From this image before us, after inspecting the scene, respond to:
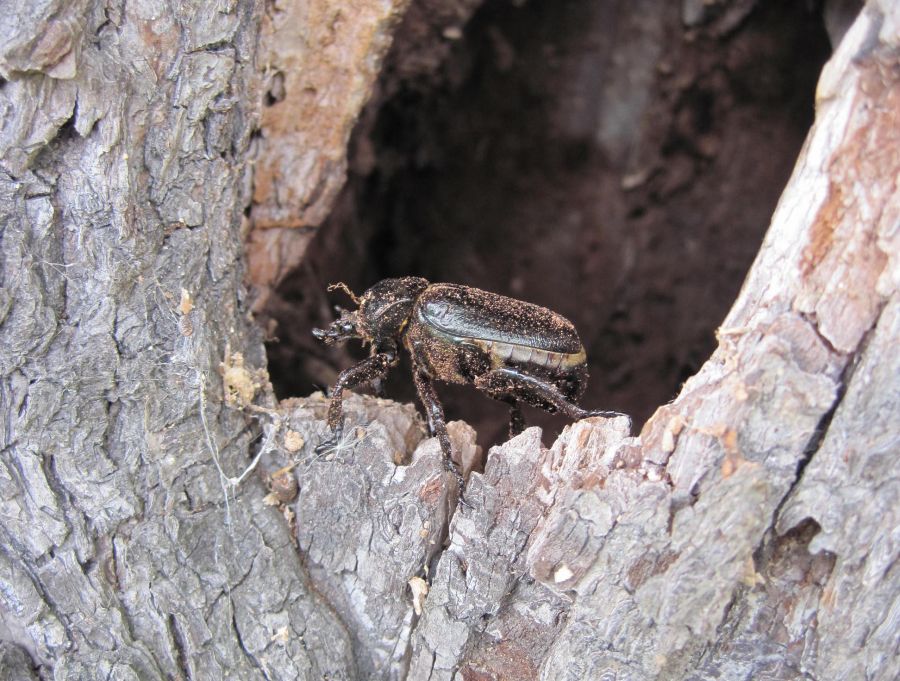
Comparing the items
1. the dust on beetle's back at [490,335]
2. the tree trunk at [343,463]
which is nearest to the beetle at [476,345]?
the dust on beetle's back at [490,335]

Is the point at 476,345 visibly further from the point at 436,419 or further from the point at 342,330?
the point at 342,330

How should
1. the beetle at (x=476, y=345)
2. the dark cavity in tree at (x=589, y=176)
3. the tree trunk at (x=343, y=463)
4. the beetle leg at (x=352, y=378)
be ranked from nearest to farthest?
the tree trunk at (x=343, y=463) < the beetle leg at (x=352, y=378) < the beetle at (x=476, y=345) < the dark cavity in tree at (x=589, y=176)

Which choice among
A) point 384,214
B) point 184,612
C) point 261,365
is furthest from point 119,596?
point 384,214

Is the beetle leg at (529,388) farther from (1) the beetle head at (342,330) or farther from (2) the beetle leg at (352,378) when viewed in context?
(1) the beetle head at (342,330)

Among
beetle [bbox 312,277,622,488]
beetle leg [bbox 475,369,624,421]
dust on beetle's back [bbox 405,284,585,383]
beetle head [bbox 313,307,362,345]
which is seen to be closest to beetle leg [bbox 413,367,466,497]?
beetle [bbox 312,277,622,488]

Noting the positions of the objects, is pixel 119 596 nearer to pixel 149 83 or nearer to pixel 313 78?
pixel 149 83

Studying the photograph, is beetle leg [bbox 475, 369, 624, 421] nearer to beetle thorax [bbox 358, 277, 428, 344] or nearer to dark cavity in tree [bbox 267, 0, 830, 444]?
beetle thorax [bbox 358, 277, 428, 344]

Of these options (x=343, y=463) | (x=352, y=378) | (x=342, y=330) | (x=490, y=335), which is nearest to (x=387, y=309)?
(x=342, y=330)
